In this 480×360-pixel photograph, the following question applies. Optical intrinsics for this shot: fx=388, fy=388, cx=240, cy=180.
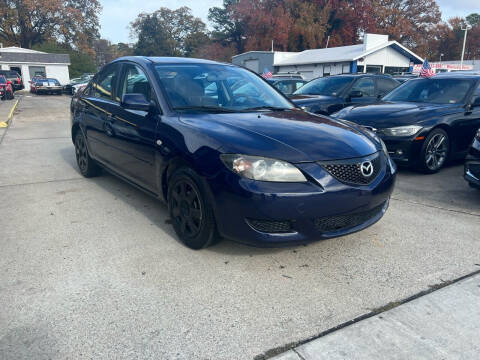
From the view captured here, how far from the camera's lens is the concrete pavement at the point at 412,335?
2.05 metres

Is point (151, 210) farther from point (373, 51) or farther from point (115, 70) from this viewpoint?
point (373, 51)

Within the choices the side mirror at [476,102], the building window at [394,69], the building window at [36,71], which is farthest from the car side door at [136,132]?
the building window at [36,71]

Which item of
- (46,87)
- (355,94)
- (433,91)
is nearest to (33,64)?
(46,87)

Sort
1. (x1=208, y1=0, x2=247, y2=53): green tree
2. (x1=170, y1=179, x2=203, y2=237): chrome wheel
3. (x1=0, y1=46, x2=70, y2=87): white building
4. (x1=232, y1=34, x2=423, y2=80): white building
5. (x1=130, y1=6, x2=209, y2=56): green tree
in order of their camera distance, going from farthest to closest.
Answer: (x1=130, y1=6, x2=209, y2=56): green tree → (x1=208, y1=0, x2=247, y2=53): green tree → (x1=0, y1=46, x2=70, y2=87): white building → (x1=232, y1=34, x2=423, y2=80): white building → (x1=170, y1=179, x2=203, y2=237): chrome wheel

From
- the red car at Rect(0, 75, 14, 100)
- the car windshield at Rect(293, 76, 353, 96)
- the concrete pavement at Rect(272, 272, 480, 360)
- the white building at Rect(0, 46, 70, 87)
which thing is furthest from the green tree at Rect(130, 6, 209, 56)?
the concrete pavement at Rect(272, 272, 480, 360)

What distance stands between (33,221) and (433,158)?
5.30m

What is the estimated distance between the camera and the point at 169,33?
262ft

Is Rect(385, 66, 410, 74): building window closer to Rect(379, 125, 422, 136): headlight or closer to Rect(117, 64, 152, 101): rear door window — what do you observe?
Rect(379, 125, 422, 136): headlight

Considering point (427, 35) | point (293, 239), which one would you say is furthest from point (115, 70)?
point (427, 35)

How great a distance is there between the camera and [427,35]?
5678 centimetres

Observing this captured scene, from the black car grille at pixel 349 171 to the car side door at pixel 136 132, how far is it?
159 cm

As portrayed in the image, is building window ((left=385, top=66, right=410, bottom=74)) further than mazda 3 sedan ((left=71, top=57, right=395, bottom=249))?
Yes

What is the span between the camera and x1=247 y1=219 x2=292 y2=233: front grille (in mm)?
2723

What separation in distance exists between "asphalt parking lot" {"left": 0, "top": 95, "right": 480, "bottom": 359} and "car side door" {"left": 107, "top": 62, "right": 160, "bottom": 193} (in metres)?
0.48
